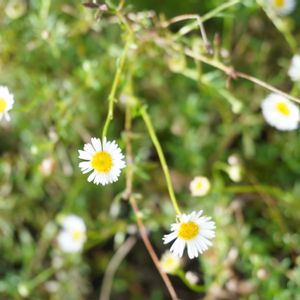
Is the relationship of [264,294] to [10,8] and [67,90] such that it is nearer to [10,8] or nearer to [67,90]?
[67,90]

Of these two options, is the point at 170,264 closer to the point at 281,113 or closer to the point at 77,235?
the point at 77,235

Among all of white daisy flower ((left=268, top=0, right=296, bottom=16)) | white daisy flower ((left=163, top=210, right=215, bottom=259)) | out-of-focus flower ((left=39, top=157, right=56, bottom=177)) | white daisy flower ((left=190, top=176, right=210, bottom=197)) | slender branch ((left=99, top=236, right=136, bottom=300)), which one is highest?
white daisy flower ((left=268, top=0, right=296, bottom=16))

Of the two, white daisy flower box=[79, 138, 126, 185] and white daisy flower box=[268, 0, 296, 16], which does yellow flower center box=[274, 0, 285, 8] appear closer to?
white daisy flower box=[268, 0, 296, 16]

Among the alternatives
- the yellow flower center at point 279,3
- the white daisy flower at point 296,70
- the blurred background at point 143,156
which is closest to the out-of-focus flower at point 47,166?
the blurred background at point 143,156

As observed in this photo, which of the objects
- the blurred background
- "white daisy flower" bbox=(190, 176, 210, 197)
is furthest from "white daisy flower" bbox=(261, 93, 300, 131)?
"white daisy flower" bbox=(190, 176, 210, 197)

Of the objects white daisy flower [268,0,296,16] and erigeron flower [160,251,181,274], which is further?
white daisy flower [268,0,296,16]

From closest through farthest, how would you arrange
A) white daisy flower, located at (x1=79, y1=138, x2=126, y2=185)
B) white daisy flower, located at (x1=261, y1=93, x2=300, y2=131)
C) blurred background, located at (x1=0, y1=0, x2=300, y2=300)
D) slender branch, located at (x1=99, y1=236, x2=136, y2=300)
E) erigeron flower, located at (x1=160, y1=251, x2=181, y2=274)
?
white daisy flower, located at (x1=79, y1=138, x2=126, y2=185), erigeron flower, located at (x1=160, y1=251, x2=181, y2=274), white daisy flower, located at (x1=261, y1=93, x2=300, y2=131), blurred background, located at (x1=0, y1=0, x2=300, y2=300), slender branch, located at (x1=99, y1=236, x2=136, y2=300)
